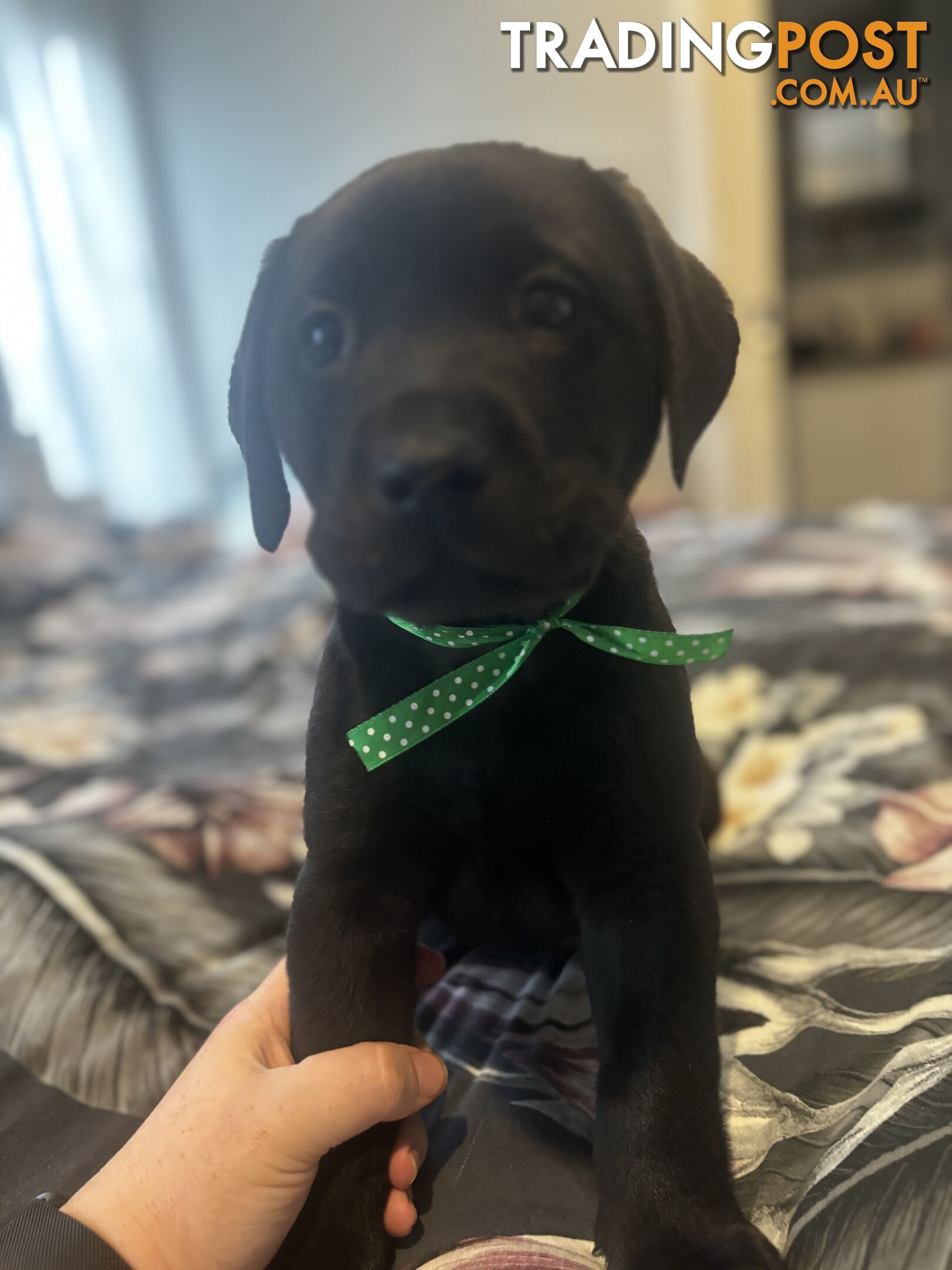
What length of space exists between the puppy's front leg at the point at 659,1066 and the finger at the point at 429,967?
170 mm

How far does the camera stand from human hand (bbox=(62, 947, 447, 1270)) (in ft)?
1.86

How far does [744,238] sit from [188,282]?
5.78 feet

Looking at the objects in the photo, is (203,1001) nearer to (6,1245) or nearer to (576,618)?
(6,1245)

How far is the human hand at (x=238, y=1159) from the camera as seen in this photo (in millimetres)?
566

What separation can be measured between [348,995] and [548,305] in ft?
1.44

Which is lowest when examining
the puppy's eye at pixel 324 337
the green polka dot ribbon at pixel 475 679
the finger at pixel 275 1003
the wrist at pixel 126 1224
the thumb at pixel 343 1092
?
the wrist at pixel 126 1224

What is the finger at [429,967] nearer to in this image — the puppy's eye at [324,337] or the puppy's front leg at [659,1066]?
the puppy's front leg at [659,1066]

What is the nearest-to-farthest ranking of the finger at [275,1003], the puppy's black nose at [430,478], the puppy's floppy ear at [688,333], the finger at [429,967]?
the puppy's black nose at [430,478] → the puppy's floppy ear at [688,333] → the finger at [275,1003] → the finger at [429,967]

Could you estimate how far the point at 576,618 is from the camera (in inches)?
23.7

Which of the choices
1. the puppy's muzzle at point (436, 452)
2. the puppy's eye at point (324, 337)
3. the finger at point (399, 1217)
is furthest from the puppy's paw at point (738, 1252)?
the puppy's eye at point (324, 337)

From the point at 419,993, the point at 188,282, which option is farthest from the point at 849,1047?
the point at 188,282

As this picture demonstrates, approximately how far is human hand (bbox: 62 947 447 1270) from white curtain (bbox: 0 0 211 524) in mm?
1153

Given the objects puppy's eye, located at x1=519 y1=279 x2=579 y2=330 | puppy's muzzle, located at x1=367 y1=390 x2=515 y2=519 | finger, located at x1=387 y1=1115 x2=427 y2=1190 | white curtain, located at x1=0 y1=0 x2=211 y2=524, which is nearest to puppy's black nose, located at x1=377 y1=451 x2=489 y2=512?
puppy's muzzle, located at x1=367 y1=390 x2=515 y2=519

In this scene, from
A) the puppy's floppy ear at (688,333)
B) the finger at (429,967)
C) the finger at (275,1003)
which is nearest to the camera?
the puppy's floppy ear at (688,333)
